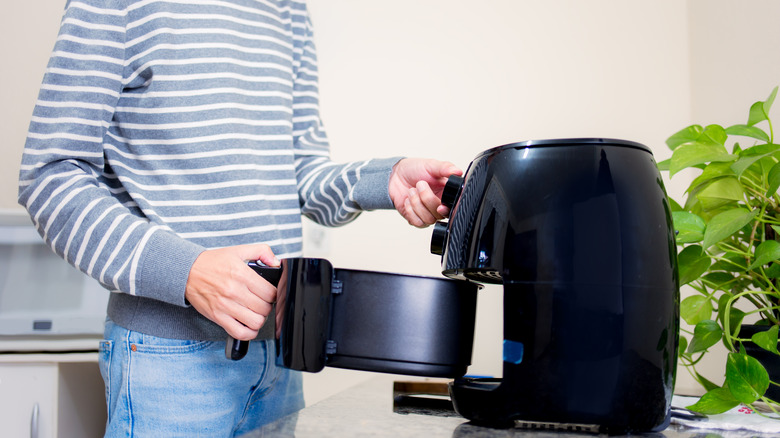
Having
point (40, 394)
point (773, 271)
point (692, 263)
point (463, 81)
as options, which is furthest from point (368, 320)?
point (463, 81)

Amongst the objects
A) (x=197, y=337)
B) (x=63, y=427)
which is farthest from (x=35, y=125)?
(x=63, y=427)

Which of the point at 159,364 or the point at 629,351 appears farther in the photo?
the point at 159,364

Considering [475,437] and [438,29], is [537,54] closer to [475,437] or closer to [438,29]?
[438,29]

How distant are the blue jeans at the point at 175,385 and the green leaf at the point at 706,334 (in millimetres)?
486

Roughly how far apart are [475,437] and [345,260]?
1128mm

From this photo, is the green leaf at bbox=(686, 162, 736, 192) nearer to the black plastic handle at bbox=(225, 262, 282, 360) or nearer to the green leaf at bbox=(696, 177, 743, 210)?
the green leaf at bbox=(696, 177, 743, 210)

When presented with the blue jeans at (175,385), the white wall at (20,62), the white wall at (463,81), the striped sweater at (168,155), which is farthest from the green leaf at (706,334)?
the white wall at (20,62)

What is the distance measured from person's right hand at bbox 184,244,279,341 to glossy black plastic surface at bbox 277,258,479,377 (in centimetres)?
5

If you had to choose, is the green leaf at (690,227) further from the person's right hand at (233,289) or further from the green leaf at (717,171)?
the person's right hand at (233,289)

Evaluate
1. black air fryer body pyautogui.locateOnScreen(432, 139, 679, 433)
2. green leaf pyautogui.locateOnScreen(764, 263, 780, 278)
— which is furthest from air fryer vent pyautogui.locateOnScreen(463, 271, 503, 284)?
green leaf pyautogui.locateOnScreen(764, 263, 780, 278)

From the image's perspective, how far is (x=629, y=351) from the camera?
1.32ft

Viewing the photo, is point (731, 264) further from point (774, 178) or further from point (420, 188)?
point (420, 188)

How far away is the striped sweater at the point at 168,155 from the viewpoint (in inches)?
22.3

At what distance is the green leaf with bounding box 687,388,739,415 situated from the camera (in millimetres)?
500
